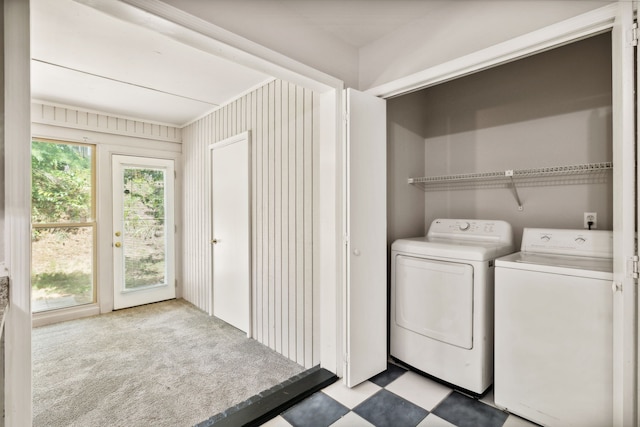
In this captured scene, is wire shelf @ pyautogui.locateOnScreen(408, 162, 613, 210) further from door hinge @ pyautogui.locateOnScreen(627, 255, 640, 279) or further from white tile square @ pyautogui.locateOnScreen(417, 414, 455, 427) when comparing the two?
white tile square @ pyautogui.locateOnScreen(417, 414, 455, 427)

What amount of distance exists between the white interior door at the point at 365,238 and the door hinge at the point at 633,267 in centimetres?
133

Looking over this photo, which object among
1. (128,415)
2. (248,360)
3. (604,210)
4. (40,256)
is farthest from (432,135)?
(40,256)

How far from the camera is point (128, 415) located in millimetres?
1956

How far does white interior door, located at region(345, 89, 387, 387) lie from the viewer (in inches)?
83.5

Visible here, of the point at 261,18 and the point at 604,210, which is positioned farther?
the point at 604,210

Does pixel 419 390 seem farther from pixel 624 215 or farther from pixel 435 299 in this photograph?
pixel 624 215

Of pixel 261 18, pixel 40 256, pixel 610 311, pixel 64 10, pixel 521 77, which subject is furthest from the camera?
pixel 40 256

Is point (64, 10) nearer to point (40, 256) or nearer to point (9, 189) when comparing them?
point (9, 189)

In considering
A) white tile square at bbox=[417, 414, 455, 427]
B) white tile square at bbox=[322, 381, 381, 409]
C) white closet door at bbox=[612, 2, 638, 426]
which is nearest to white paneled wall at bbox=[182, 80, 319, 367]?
white tile square at bbox=[322, 381, 381, 409]

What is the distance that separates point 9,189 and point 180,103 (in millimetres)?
2789

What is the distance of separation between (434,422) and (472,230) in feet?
4.65

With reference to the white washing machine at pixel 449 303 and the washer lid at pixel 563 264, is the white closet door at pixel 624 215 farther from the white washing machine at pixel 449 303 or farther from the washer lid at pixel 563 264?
the white washing machine at pixel 449 303

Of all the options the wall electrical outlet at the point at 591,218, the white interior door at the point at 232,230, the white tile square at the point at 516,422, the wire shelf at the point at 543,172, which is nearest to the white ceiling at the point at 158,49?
the white interior door at the point at 232,230

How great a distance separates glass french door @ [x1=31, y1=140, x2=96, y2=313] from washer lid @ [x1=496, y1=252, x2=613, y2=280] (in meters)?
4.48
